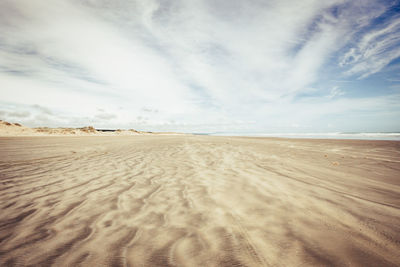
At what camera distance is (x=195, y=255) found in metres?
1.53

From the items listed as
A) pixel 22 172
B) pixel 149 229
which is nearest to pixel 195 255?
pixel 149 229

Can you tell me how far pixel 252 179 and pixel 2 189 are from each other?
5486 mm

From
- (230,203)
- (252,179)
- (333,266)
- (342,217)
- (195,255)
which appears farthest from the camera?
(252,179)

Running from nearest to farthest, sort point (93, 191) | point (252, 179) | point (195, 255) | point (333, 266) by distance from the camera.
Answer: point (333, 266) < point (195, 255) < point (93, 191) < point (252, 179)

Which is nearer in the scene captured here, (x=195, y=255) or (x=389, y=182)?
(x=195, y=255)

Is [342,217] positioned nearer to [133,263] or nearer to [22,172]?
[133,263]

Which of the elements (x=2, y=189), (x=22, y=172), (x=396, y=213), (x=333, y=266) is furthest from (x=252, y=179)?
(x=22, y=172)

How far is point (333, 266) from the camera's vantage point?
1364 millimetres

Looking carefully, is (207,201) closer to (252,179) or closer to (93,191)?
(252,179)

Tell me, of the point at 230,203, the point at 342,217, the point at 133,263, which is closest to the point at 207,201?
the point at 230,203

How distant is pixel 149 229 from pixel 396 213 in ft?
11.2

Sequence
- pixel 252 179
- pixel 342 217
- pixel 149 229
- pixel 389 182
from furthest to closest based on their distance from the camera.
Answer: pixel 252 179 < pixel 389 182 < pixel 342 217 < pixel 149 229

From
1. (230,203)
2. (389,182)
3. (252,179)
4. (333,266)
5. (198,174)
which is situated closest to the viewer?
(333,266)

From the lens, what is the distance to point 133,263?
144 cm
